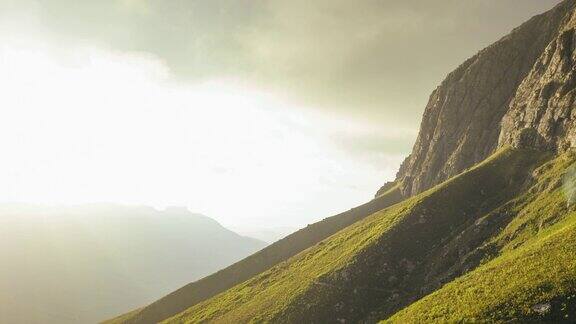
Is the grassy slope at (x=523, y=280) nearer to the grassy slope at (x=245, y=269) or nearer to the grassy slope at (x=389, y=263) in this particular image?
the grassy slope at (x=389, y=263)

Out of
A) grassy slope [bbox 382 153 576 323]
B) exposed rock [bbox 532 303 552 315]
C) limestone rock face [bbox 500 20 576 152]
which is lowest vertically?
exposed rock [bbox 532 303 552 315]

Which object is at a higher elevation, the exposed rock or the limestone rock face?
the limestone rock face

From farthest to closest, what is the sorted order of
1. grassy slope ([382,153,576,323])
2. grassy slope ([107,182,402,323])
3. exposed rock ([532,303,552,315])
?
grassy slope ([107,182,402,323])
grassy slope ([382,153,576,323])
exposed rock ([532,303,552,315])

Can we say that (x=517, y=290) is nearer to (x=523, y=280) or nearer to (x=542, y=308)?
(x=523, y=280)

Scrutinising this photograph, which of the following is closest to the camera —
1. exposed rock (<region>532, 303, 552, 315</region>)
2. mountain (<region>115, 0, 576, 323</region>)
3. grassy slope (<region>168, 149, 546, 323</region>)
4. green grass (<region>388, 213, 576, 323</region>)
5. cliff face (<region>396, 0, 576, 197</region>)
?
exposed rock (<region>532, 303, 552, 315</region>)

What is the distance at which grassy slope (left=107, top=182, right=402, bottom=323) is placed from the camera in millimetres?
127125

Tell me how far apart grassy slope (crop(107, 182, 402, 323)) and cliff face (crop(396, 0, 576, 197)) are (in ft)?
73.4

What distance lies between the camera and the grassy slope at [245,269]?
12712 cm

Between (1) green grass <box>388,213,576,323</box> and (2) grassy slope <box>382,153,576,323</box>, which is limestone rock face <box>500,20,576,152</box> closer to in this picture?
(2) grassy slope <box>382,153,576,323</box>

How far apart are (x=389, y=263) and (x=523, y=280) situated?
35.6 metres

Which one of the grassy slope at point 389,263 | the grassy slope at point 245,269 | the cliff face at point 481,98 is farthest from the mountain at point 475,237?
the grassy slope at point 245,269

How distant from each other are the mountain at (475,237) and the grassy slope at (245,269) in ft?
2.38

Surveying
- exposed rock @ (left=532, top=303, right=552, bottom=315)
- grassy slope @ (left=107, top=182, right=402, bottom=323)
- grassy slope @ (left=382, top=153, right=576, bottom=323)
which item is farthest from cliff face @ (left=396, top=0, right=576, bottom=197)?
exposed rock @ (left=532, top=303, right=552, bottom=315)

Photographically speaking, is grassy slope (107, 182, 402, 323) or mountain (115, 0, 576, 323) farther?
grassy slope (107, 182, 402, 323)
